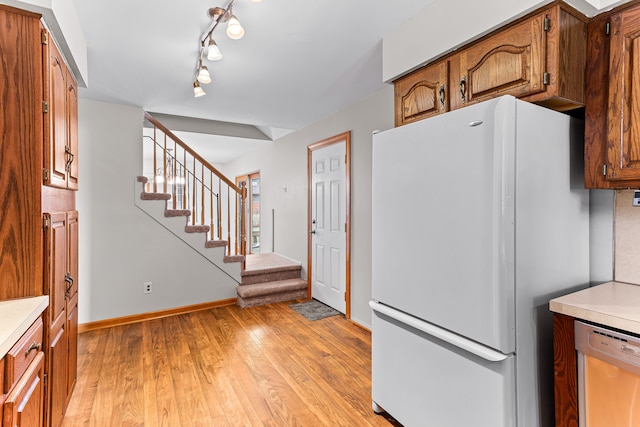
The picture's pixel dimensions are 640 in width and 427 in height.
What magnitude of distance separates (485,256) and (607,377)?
1.90 ft

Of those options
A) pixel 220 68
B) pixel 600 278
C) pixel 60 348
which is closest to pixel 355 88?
pixel 220 68

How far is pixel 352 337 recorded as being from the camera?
3.17 meters

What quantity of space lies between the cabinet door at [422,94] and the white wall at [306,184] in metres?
0.81

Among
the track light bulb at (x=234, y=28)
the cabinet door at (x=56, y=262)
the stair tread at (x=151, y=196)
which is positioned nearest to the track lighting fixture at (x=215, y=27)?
the track light bulb at (x=234, y=28)

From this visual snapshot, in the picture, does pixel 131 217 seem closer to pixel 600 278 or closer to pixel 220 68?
pixel 220 68

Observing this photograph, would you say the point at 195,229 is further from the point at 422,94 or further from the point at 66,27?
the point at 422,94

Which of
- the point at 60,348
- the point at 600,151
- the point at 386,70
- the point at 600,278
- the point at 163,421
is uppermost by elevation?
the point at 386,70

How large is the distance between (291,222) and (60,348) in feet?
11.0

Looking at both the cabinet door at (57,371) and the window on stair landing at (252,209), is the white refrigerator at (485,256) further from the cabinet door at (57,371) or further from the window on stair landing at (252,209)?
the window on stair landing at (252,209)

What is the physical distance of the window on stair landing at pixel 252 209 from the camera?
641cm

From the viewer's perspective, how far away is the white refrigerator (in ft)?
4.33

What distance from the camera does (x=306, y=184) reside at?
4.50m

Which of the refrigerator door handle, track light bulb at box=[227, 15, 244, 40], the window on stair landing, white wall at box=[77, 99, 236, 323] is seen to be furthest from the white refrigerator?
the window on stair landing

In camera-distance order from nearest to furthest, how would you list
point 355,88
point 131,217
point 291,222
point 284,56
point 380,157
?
point 380,157 → point 284,56 → point 355,88 → point 131,217 → point 291,222
